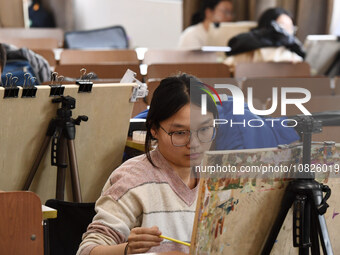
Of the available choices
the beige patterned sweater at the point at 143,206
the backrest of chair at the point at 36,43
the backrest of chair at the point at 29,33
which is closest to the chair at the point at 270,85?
the beige patterned sweater at the point at 143,206

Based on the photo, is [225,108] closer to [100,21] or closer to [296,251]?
[296,251]

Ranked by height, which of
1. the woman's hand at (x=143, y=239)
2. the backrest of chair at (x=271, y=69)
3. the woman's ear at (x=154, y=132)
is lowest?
the backrest of chair at (x=271, y=69)

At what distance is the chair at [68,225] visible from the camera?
8.25 ft

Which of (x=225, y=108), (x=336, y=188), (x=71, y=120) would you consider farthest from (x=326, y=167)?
(x=71, y=120)

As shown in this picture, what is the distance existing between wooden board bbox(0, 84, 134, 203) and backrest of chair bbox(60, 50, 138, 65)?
106 inches

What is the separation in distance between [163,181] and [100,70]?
274cm

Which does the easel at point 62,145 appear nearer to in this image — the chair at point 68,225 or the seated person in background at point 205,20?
the chair at point 68,225

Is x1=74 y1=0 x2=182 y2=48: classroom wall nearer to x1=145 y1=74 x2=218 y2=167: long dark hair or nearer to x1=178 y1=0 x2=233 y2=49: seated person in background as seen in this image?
x1=178 y1=0 x2=233 y2=49: seated person in background

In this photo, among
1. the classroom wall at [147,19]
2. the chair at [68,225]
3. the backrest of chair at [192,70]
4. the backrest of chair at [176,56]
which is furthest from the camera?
the classroom wall at [147,19]

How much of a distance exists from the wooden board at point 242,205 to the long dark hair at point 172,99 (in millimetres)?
492

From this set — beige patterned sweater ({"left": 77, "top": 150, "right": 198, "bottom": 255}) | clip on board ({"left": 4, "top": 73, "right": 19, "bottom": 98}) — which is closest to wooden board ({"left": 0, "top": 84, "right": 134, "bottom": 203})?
clip on board ({"left": 4, "top": 73, "right": 19, "bottom": 98})

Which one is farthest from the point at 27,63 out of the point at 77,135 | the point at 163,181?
the point at 163,181

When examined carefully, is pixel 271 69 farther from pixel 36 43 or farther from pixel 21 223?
pixel 21 223

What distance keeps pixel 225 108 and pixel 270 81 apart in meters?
1.97
